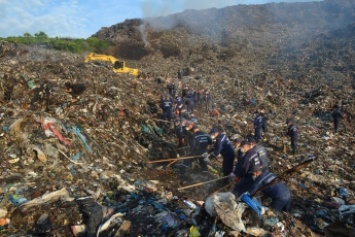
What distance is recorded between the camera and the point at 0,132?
26.8ft

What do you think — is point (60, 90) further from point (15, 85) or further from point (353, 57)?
point (353, 57)

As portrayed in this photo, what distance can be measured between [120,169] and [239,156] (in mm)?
2991

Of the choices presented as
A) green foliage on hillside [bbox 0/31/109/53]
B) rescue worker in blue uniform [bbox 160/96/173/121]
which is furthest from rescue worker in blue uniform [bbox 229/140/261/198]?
green foliage on hillside [bbox 0/31/109/53]

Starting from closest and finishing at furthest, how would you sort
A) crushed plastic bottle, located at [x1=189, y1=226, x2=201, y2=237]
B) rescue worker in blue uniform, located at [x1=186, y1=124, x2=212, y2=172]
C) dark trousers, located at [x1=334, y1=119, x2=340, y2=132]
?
crushed plastic bottle, located at [x1=189, y1=226, x2=201, y2=237] < rescue worker in blue uniform, located at [x1=186, y1=124, x2=212, y2=172] < dark trousers, located at [x1=334, y1=119, x2=340, y2=132]

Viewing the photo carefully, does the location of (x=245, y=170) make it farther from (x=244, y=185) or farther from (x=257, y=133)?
(x=257, y=133)

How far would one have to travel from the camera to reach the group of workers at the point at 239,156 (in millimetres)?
5941

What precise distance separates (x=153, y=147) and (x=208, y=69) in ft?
64.5

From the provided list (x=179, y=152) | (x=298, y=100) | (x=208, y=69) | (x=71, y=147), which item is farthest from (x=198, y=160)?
(x=208, y=69)

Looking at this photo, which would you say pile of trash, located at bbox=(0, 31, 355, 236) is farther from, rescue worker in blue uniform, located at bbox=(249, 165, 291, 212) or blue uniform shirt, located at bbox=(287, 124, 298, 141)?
blue uniform shirt, located at bbox=(287, 124, 298, 141)

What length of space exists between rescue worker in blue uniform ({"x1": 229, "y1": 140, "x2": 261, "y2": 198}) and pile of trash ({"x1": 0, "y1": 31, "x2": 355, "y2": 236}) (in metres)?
0.82

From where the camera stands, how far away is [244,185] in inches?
260

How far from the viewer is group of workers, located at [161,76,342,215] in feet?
19.5

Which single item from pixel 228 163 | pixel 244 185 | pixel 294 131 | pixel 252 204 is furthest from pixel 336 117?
pixel 252 204

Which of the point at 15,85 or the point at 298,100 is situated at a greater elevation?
the point at 15,85
